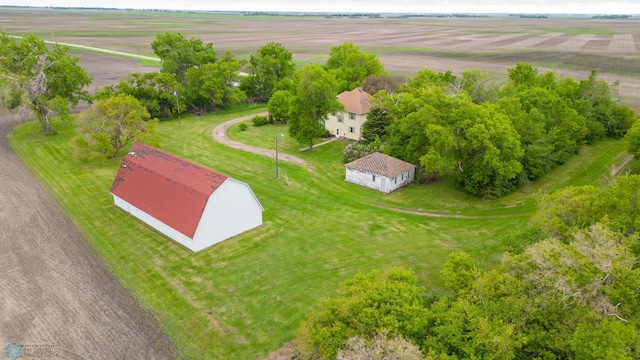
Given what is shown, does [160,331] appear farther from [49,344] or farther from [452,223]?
[452,223]

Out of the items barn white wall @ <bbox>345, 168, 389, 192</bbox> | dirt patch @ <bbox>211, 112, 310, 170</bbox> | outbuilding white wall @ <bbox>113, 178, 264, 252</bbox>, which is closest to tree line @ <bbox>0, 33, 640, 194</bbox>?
dirt patch @ <bbox>211, 112, 310, 170</bbox>

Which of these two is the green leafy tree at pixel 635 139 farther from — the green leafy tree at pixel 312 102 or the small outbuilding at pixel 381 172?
the green leafy tree at pixel 312 102

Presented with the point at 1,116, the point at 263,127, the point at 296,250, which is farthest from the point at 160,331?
the point at 1,116

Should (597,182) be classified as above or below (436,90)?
below

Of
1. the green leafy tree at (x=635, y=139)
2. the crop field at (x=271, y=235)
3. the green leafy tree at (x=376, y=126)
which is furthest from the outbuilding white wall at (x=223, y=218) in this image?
the green leafy tree at (x=635, y=139)

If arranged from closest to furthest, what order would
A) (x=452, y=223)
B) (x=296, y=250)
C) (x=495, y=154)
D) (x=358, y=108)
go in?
(x=296, y=250)
(x=452, y=223)
(x=495, y=154)
(x=358, y=108)

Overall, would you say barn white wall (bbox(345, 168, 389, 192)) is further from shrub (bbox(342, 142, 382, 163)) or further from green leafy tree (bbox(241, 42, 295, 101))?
green leafy tree (bbox(241, 42, 295, 101))

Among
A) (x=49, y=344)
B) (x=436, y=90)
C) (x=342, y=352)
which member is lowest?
(x=49, y=344)
